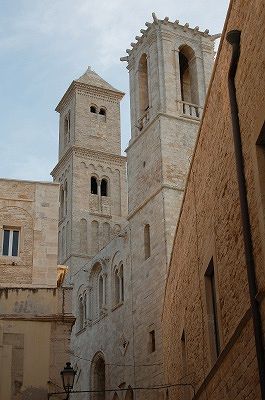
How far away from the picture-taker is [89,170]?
4188 cm

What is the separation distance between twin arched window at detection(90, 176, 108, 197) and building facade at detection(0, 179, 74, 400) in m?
23.0

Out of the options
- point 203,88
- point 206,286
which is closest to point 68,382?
point 206,286

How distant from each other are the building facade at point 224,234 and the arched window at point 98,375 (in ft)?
58.8

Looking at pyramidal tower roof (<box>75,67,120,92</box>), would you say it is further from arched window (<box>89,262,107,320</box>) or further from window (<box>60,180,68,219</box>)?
arched window (<box>89,262,107,320</box>)

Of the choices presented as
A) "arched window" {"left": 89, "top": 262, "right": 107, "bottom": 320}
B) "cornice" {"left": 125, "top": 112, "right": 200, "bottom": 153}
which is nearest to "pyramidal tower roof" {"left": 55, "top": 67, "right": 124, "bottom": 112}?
"arched window" {"left": 89, "top": 262, "right": 107, "bottom": 320}

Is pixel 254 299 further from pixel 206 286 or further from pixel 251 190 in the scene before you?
pixel 206 286

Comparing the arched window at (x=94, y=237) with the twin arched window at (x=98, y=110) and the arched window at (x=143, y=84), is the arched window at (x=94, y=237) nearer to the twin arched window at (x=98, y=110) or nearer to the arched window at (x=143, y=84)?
the twin arched window at (x=98, y=110)

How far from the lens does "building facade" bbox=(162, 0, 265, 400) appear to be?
6727 millimetres

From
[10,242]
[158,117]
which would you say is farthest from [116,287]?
[10,242]

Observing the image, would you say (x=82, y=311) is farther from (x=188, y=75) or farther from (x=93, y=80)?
(x=93, y=80)

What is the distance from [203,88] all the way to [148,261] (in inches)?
326

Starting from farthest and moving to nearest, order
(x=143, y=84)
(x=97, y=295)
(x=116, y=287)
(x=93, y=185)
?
1. (x=93, y=185)
2. (x=97, y=295)
3. (x=143, y=84)
4. (x=116, y=287)

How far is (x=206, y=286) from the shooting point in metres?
9.62

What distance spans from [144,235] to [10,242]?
869 centimetres
